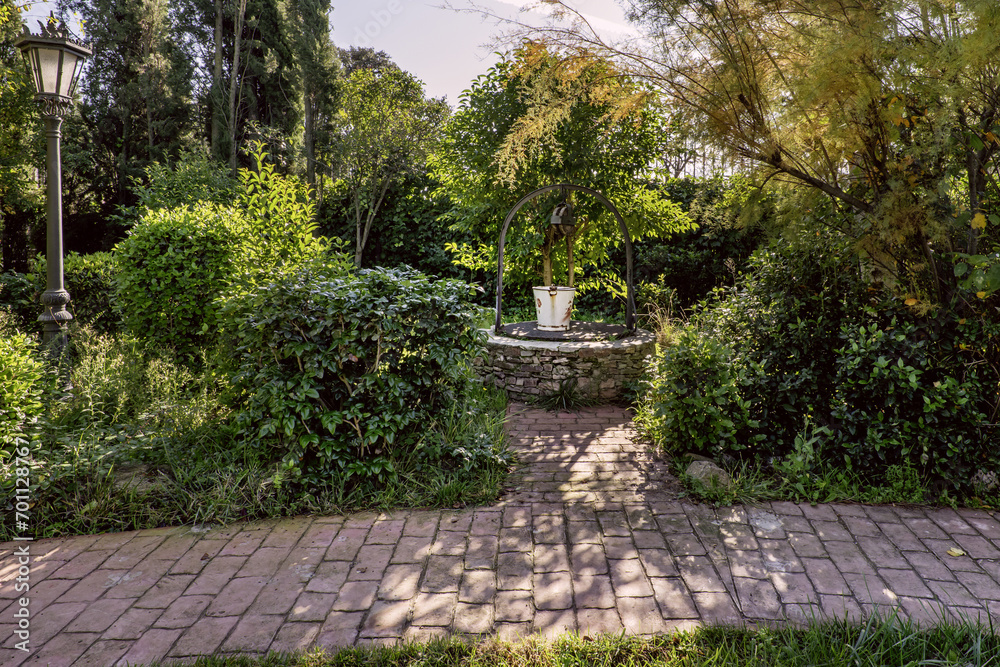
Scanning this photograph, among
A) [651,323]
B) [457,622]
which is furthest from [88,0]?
[457,622]

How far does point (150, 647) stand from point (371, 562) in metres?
0.89

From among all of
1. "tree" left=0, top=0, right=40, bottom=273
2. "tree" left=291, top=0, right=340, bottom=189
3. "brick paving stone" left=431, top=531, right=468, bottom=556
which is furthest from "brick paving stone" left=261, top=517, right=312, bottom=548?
"tree" left=291, top=0, right=340, bottom=189

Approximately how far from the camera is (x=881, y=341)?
343 cm

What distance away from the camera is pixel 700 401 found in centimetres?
369

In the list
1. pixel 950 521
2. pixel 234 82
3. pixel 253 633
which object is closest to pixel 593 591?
pixel 253 633

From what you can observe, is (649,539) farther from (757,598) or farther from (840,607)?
(840,607)

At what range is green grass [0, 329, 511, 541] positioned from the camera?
301cm

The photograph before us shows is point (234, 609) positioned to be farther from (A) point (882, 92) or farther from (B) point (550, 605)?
(A) point (882, 92)

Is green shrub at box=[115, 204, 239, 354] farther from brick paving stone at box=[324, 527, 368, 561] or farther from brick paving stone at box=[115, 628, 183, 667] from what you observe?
brick paving stone at box=[115, 628, 183, 667]

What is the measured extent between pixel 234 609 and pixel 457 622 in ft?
2.95

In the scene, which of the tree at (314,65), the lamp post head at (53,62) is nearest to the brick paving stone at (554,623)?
the lamp post head at (53,62)

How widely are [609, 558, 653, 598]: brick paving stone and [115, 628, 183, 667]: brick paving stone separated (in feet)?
5.65

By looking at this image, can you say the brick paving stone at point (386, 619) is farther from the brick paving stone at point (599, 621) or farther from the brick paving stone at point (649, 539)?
the brick paving stone at point (649, 539)

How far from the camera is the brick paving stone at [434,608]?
2215mm
